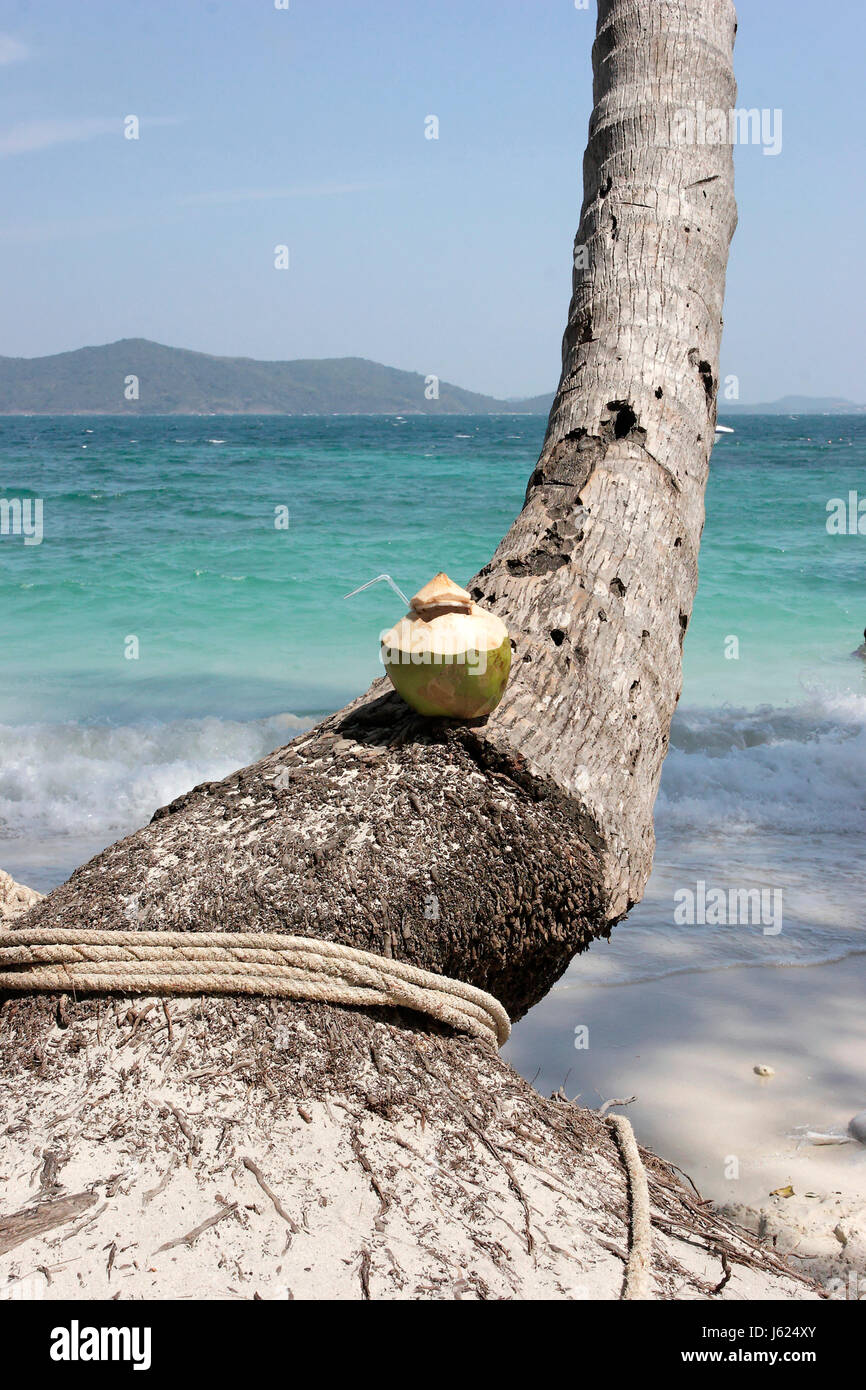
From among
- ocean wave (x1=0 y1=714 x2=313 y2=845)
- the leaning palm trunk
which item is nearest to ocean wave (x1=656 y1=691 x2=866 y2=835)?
ocean wave (x1=0 y1=714 x2=313 y2=845)

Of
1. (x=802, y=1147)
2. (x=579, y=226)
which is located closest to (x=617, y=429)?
(x=579, y=226)

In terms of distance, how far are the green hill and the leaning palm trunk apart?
340 ft

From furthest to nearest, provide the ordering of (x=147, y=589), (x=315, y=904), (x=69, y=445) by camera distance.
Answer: (x=69, y=445)
(x=147, y=589)
(x=315, y=904)

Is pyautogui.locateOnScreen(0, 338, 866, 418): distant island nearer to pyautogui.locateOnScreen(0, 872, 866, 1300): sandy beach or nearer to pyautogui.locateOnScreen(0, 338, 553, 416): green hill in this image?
pyautogui.locateOnScreen(0, 338, 553, 416): green hill

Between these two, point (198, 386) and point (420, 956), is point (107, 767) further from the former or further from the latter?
point (198, 386)

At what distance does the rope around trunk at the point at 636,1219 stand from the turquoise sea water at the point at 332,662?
9.94 feet

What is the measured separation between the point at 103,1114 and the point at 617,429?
1708 mm

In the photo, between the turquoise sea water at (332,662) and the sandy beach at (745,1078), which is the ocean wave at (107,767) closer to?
the turquoise sea water at (332,662)

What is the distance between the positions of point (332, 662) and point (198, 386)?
10368 cm

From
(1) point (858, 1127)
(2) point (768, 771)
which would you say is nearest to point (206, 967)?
(1) point (858, 1127)

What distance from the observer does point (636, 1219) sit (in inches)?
49.7

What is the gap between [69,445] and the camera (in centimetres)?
4041

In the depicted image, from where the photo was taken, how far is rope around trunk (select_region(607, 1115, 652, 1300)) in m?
1.15

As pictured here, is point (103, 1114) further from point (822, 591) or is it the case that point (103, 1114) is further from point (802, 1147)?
point (822, 591)
